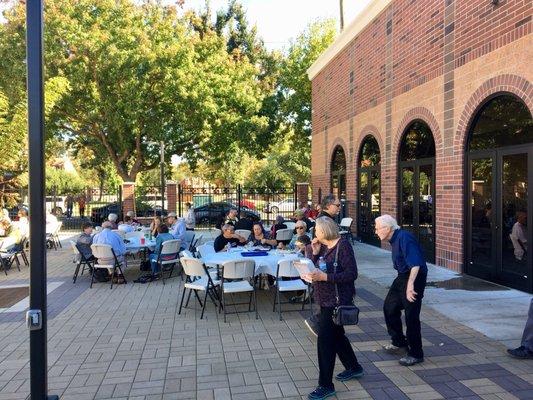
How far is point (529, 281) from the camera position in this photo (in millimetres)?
7691

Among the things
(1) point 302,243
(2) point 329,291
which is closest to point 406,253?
(2) point 329,291

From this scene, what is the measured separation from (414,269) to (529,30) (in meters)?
5.14

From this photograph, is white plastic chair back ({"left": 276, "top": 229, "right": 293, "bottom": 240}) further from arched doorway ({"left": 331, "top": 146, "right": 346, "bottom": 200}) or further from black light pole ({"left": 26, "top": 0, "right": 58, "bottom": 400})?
black light pole ({"left": 26, "top": 0, "right": 58, "bottom": 400})

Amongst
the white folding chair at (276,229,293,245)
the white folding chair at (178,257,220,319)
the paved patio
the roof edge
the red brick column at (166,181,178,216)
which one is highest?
the roof edge

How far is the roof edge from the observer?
535 inches

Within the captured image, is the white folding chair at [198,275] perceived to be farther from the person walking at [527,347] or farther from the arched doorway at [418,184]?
the arched doorway at [418,184]

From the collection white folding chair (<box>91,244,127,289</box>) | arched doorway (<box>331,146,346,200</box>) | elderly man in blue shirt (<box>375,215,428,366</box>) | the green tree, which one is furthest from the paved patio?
the green tree

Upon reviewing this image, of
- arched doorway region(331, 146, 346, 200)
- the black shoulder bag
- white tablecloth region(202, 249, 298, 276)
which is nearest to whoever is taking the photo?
the black shoulder bag

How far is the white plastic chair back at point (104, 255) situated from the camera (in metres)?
9.16

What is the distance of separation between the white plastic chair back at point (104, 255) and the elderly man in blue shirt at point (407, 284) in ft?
19.7

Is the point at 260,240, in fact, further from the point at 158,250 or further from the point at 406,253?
the point at 406,253

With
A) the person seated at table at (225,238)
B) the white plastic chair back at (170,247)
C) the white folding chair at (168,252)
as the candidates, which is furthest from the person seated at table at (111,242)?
the person seated at table at (225,238)

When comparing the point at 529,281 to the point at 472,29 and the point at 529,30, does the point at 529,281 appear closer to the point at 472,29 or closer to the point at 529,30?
the point at 529,30

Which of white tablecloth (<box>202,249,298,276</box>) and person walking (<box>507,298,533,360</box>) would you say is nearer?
person walking (<box>507,298,533,360</box>)
